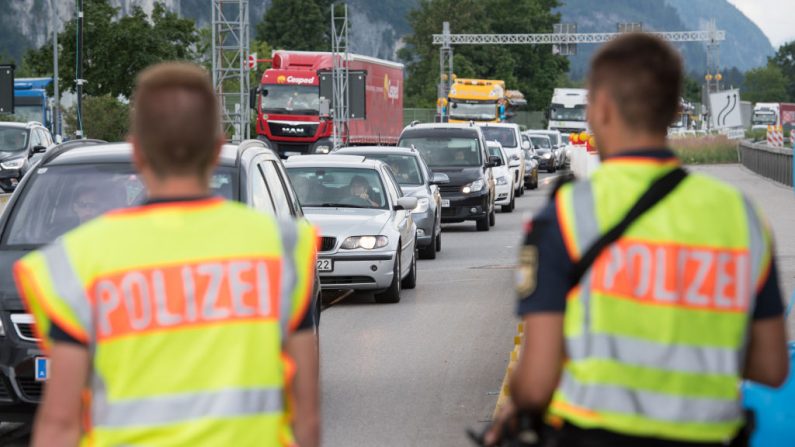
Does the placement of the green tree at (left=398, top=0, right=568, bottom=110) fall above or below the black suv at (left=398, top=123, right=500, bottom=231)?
above

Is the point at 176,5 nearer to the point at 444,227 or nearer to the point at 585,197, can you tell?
the point at 444,227

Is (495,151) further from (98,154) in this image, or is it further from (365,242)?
(98,154)

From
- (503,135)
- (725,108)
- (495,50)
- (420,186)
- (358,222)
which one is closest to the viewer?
(358,222)

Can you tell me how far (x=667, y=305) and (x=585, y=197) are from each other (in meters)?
0.27

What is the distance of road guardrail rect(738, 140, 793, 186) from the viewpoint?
141 feet

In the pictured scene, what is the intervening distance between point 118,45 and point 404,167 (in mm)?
44673

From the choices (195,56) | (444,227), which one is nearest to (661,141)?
(444,227)

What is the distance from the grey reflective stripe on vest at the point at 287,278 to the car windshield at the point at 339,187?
13.8 metres

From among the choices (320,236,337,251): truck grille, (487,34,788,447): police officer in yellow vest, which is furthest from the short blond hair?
(320,236,337,251): truck grille

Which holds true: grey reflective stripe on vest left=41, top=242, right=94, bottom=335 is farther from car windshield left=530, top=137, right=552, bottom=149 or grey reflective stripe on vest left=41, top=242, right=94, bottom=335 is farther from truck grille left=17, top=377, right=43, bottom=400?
car windshield left=530, top=137, right=552, bottom=149

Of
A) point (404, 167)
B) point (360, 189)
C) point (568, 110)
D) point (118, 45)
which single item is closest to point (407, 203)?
point (360, 189)

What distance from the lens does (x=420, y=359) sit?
39.1 ft

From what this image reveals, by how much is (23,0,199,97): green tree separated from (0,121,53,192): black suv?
2545 centimetres

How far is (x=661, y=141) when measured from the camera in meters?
3.48
